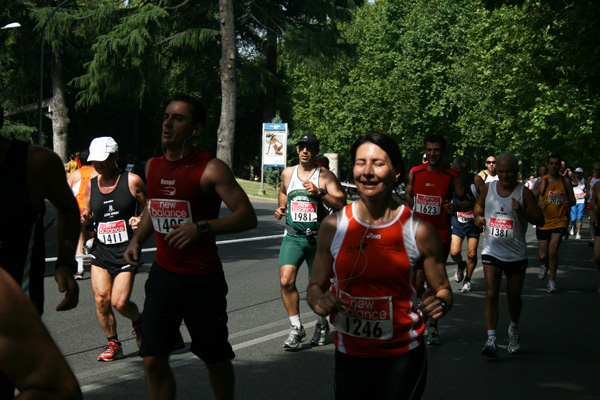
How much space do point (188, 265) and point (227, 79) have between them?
2494 cm

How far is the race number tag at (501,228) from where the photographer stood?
24.9 feet

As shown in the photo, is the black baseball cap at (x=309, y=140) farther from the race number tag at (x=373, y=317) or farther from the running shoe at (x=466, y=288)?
the running shoe at (x=466, y=288)

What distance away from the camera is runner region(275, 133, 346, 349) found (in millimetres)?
7543

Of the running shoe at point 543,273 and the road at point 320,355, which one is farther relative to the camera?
the running shoe at point 543,273

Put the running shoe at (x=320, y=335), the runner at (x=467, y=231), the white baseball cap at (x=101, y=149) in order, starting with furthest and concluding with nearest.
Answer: the runner at (x=467, y=231) < the running shoe at (x=320, y=335) < the white baseball cap at (x=101, y=149)

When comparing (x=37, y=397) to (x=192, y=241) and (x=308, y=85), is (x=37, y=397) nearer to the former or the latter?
(x=192, y=241)

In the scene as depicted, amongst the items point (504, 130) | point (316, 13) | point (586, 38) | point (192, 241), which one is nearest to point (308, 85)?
point (504, 130)

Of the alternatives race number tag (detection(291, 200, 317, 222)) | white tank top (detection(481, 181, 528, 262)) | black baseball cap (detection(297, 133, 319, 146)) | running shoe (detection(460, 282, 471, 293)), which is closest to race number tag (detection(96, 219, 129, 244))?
race number tag (detection(291, 200, 317, 222))

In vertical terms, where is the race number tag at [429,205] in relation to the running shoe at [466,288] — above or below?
above

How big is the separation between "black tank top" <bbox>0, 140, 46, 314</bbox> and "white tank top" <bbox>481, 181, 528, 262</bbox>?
5078 mm

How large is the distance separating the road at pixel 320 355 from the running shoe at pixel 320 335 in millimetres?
95

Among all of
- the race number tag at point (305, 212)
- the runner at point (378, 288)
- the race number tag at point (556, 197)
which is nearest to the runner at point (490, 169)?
Result: the race number tag at point (556, 197)

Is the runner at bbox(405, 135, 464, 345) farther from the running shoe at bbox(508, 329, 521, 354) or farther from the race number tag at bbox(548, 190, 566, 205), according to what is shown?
the race number tag at bbox(548, 190, 566, 205)

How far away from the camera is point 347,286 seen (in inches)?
143
